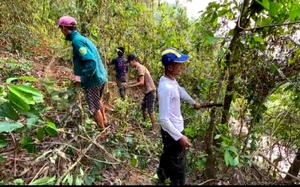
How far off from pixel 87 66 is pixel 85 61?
0.24 feet

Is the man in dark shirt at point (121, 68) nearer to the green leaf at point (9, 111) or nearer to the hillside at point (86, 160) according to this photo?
the hillside at point (86, 160)

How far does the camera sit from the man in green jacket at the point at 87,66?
431 centimetres

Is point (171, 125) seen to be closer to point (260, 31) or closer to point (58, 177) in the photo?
point (58, 177)

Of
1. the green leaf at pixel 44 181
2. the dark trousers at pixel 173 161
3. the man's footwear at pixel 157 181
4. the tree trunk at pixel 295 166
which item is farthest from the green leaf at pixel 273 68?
the green leaf at pixel 44 181

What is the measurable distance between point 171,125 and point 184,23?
740 cm

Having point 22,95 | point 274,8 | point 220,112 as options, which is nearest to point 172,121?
point 220,112

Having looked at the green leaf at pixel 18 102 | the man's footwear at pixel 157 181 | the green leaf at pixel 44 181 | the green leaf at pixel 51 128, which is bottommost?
the man's footwear at pixel 157 181

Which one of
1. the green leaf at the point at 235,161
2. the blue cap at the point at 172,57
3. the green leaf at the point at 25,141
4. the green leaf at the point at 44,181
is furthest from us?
the green leaf at the point at 25,141

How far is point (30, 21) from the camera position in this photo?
8.89m

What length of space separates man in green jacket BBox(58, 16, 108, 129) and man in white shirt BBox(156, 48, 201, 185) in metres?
1.47

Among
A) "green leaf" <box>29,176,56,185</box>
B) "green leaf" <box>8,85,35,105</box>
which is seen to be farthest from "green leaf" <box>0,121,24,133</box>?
"green leaf" <box>29,176,56,185</box>

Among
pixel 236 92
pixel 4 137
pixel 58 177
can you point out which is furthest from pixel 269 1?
pixel 4 137

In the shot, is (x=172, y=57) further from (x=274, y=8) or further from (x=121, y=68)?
(x=121, y=68)

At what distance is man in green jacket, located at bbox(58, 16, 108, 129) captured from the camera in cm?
431
